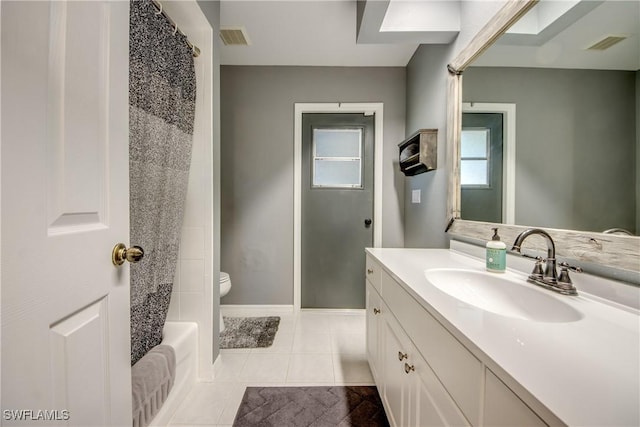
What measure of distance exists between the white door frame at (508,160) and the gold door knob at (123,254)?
1413mm

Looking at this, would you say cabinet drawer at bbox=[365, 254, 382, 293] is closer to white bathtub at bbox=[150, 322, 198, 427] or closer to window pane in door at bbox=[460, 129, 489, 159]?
window pane in door at bbox=[460, 129, 489, 159]

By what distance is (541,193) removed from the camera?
977 millimetres

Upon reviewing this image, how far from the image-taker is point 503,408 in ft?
1.39

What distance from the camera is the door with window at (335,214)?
250 centimetres

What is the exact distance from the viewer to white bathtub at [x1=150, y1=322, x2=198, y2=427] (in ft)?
4.09

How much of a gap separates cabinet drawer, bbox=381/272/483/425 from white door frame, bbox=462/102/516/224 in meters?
0.64

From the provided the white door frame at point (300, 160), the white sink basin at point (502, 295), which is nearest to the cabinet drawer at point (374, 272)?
the white sink basin at point (502, 295)

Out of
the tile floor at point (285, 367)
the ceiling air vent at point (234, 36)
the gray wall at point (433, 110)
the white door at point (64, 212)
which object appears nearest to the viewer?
the white door at point (64, 212)

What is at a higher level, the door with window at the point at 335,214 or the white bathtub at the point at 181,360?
the door with window at the point at 335,214

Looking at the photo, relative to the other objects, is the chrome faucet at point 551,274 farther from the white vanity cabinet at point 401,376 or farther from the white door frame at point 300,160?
the white door frame at point 300,160

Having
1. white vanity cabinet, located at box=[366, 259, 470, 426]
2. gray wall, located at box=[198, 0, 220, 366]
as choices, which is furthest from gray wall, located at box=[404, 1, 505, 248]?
gray wall, located at box=[198, 0, 220, 366]

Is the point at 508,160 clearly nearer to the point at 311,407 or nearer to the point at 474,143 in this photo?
the point at 474,143

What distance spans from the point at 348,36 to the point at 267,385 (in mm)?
2480

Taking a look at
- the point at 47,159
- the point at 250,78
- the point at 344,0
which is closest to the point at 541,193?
the point at 47,159
